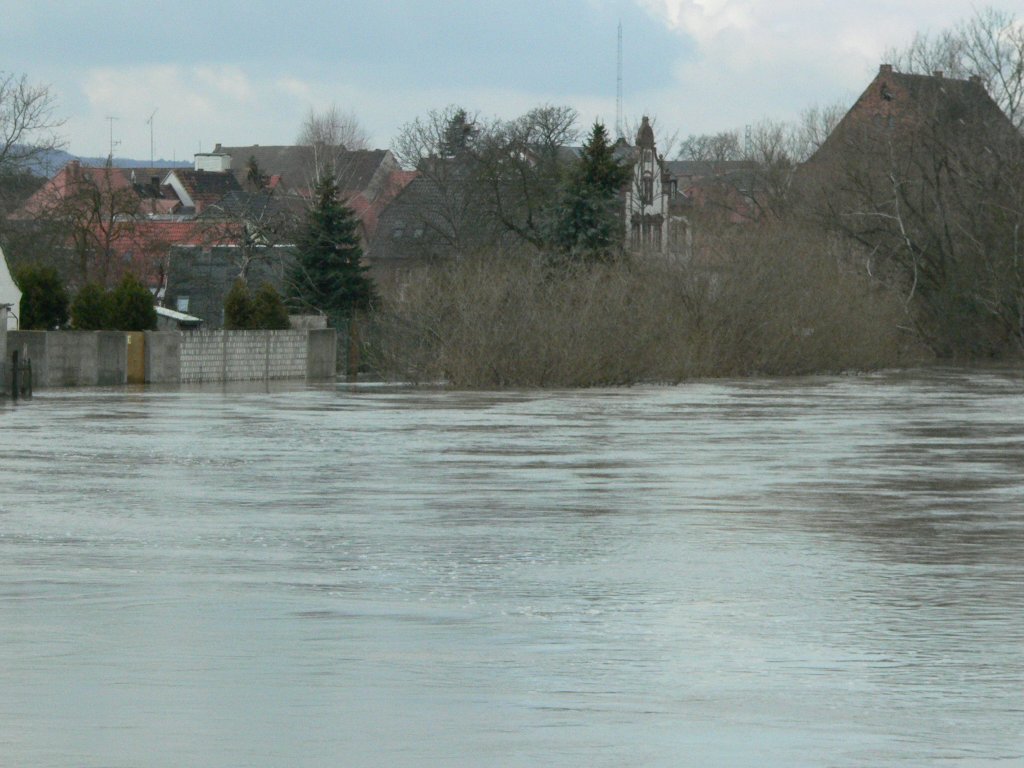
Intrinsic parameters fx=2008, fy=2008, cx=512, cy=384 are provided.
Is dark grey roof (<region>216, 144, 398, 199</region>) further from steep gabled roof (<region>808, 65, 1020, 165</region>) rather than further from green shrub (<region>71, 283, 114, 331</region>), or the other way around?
green shrub (<region>71, 283, 114, 331</region>)

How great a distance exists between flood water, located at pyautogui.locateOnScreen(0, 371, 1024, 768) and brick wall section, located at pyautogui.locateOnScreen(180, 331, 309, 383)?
24597mm

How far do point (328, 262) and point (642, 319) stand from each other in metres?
21.9

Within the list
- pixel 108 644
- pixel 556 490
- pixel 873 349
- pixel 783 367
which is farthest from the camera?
pixel 873 349

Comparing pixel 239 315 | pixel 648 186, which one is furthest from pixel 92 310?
pixel 648 186

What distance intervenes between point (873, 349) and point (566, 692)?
5331 centimetres

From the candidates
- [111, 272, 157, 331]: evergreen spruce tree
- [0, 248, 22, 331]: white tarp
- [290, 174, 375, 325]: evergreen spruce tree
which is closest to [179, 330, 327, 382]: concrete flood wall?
[111, 272, 157, 331]: evergreen spruce tree

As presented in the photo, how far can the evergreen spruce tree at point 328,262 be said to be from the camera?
224 ft

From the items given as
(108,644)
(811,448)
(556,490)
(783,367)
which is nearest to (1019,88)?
(783,367)

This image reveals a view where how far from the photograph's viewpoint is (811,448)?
84.4 ft

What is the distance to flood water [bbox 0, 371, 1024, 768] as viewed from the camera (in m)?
7.55

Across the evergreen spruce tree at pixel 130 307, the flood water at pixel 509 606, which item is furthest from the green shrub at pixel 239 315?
the flood water at pixel 509 606

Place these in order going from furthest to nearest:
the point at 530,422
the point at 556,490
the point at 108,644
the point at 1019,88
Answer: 1. the point at 1019,88
2. the point at 530,422
3. the point at 556,490
4. the point at 108,644

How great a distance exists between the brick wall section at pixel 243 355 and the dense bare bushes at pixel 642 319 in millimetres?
2529

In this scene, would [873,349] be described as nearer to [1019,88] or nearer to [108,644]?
[1019,88]
